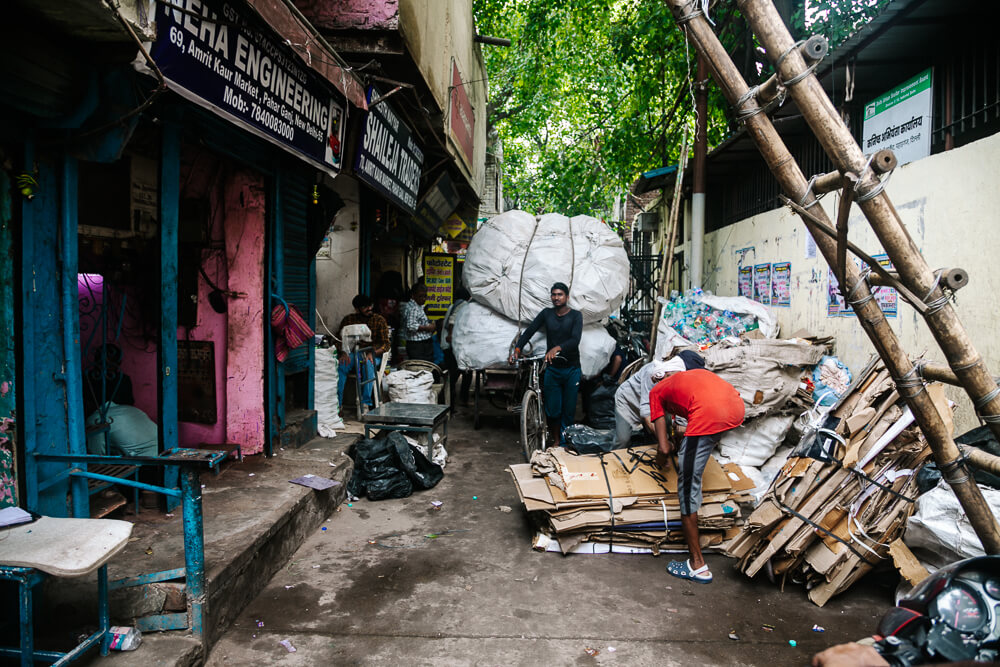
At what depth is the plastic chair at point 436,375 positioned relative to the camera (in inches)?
321

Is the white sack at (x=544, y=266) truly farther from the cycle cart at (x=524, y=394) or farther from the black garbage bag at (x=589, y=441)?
the black garbage bag at (x=589, y=441)

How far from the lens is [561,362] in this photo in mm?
6719

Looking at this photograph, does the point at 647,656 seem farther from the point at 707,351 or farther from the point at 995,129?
the point at 995,129

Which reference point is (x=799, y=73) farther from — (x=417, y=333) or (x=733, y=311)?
(x=417, y=333)

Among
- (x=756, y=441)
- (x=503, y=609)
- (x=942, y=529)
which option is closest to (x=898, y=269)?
(x=942, y=529)

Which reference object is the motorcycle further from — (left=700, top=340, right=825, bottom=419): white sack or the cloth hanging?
the cloth hanging

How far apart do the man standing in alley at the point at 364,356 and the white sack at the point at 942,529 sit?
5.56m

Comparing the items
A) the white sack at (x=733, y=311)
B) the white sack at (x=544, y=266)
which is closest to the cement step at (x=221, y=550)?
the white sack at (x=544, y=266)

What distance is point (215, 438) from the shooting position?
5605 millimetres

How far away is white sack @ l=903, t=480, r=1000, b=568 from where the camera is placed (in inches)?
131

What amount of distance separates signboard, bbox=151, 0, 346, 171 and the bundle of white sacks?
3.09 metres

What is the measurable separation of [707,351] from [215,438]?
488 cm

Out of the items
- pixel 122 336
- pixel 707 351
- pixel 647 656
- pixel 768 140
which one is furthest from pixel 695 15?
pixel 122 336

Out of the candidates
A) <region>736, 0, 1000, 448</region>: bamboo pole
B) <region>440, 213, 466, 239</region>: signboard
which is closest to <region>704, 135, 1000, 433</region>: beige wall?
<region>736, 0, 1000, 448</region>: bamboo pole
